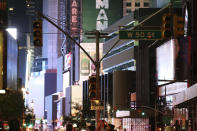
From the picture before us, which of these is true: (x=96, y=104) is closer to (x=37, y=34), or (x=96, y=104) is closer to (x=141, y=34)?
(x=141, y=34)

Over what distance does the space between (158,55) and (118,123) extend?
59.9 metres

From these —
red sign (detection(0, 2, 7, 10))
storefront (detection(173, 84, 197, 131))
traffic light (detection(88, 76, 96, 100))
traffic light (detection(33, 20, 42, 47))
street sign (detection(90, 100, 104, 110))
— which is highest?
red sign (detection(0, 2, 7, 10))

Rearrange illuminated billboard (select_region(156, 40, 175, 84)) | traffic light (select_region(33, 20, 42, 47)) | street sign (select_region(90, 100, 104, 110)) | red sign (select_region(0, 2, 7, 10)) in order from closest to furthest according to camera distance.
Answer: traffic light (select_region(33, 20, 42, 47)) < street sign (select_region(90, 100, 104, 110)) < illuminated billboard (select_region(156, 40, 175, 84)) < red sign (select_region(0, 2, 7, 10))

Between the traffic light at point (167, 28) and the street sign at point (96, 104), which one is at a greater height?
the traffic light at point (167, 28)

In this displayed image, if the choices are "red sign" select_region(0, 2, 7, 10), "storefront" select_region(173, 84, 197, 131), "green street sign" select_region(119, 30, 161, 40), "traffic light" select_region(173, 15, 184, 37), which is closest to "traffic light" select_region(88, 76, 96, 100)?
"green street sign" select_region(119, 30, 161, 40)

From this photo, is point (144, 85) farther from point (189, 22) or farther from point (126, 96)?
point (189, 22)

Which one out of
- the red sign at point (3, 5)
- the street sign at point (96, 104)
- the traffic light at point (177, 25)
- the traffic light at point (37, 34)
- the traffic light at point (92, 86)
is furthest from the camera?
the red sign at point (3, 5)

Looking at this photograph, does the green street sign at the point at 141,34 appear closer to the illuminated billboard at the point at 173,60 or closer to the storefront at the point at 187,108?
the storefront at the point at 187,108

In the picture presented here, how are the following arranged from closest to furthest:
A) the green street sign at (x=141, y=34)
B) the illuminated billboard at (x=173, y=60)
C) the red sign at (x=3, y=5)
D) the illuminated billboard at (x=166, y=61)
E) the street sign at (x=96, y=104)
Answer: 1. the green street sign at (x=141, y=34)
2. the street sign at (x=96, y=104)
3. the illuminated billboard at (x=173, y=60)
4. the illuminated billboard at (x=166, y=61)
5. the red sign at (x=3, y=5)

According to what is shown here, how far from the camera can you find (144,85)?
111 metres

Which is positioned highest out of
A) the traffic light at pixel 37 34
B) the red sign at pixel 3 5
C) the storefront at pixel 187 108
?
the red sign at pixel 3 5

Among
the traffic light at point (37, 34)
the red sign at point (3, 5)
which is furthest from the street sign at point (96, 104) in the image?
the red sign at point (3, 5)

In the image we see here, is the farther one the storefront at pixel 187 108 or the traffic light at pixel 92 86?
the storefront at pixel 187 108

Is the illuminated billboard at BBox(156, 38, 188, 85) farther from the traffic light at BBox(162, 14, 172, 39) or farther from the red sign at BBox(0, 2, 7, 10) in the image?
the red sign at BBox(0, 2, 7, 10)
